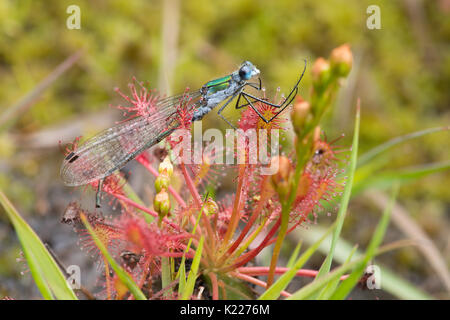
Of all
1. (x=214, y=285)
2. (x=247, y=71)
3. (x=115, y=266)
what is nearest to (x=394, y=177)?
(x=247, y=71)

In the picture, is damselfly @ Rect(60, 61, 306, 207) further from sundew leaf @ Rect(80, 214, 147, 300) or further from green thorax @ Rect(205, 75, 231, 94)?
sundew leaf @ Rect(80, 214, 147, 300)

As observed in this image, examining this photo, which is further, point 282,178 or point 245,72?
point 245,72

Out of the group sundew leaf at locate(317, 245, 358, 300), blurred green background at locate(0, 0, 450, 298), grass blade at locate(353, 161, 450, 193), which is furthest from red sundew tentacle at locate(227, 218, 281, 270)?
blurred green background at locate(0, 0, 450, 298)

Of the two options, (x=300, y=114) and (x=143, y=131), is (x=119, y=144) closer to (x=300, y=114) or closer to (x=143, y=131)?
(x=143, y=131)

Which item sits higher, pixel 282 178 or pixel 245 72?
pixel 245 72

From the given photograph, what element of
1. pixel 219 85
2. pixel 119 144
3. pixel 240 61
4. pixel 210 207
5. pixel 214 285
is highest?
pixel 240 61

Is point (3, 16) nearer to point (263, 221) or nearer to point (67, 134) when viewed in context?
point (67, 134)
